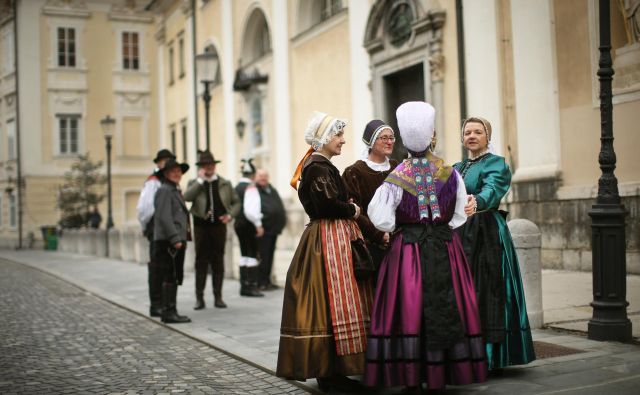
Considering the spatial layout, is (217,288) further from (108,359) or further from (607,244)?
(607,244)

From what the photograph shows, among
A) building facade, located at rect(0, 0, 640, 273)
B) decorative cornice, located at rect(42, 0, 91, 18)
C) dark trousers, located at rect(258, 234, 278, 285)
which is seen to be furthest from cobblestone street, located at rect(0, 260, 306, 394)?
decorative cornice, located at rect(42, 0, 91, 18)

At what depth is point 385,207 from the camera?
475cm

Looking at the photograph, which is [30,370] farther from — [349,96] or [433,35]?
[349,96]

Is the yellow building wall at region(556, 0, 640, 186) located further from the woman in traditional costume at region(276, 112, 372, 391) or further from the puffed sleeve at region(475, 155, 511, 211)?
the woman in traditional costume at region(276, 112, 372, 391)

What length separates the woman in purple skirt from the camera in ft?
15.0

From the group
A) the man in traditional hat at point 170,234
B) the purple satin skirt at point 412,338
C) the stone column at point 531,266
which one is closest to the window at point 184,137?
the man in traditional hat at point 170,234

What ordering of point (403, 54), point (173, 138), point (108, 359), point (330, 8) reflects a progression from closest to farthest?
1. point (108, 359)
2. point (403, 54)
3. point (330, 8)
4. point (173, 138)

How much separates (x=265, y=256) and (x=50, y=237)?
23.2 meters

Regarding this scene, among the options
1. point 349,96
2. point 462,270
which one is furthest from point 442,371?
point 349,96

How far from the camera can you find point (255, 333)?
7770 mm

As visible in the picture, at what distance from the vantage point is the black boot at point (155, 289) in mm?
9227

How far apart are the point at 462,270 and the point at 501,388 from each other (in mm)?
884

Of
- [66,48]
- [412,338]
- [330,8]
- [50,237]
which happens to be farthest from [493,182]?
[66,48]

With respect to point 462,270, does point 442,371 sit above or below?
below
